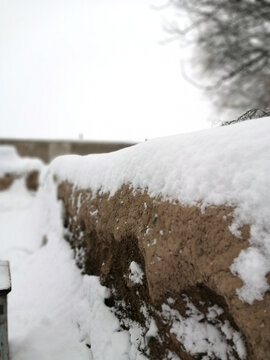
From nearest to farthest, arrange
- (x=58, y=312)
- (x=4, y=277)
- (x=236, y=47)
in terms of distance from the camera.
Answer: (x=4, y=277)
(x=58, y=312)
(x=236, y=47)

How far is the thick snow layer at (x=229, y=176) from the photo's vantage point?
93 centimetres

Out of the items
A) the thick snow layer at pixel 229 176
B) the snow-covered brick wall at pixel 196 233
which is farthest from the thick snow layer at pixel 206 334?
the thick snow layer at pixel 229 176

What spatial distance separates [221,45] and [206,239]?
7.11 metres

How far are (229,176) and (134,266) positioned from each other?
76 centimetres

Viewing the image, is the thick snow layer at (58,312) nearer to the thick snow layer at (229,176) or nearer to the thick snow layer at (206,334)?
the thick snow layer at (206,334)

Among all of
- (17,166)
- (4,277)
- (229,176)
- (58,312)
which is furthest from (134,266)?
(17,166)

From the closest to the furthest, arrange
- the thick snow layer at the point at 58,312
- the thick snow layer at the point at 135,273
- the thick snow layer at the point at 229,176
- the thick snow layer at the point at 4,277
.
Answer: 1. the thick snow layer at the point at 229,176
2. the thick snow layer at the point at 4,277
3. the thick snow layer at the point at 135,273
4. the thick snow layer at the point at 58,312

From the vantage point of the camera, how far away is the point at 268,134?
104cm

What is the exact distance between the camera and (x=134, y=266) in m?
1.57

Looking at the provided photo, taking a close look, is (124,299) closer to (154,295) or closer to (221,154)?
(154,295)

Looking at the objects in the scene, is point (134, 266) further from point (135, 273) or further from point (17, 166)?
point (17, 166)

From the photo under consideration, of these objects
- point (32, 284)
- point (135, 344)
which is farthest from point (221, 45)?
point (135, 344)

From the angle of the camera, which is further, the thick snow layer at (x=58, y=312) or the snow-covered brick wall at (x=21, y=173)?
the snow-covered brick wall at (x=21, y=173)

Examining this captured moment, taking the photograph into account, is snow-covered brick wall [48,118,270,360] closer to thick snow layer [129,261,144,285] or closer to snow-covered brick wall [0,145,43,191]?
thick snow layer [129,261,144,285]
